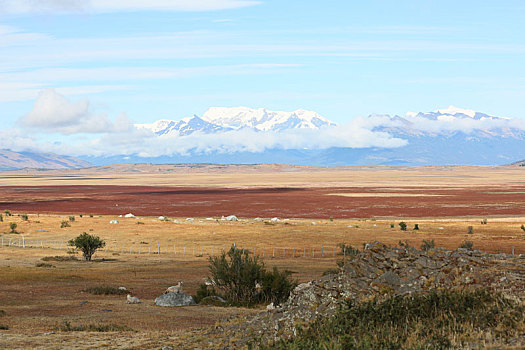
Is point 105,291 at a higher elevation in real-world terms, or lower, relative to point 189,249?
higher

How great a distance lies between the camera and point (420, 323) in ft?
32.2

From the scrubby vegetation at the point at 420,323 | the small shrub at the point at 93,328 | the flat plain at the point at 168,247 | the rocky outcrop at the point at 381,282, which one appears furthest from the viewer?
the flat plain at the point at 168,247

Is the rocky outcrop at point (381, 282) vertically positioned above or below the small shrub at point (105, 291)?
above

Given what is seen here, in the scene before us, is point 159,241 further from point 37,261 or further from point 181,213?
point 181,213

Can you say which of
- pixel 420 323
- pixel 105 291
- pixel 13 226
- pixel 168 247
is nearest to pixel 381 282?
pixel 420 323

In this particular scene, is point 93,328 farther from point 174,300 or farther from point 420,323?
point 420,323

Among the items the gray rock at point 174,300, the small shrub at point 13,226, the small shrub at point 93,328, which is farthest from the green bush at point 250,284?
the small shrub at point 13,226

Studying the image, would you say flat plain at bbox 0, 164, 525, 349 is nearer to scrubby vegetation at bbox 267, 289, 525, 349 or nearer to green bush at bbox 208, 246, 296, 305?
green bush at bbox 208, 246, 296, 305

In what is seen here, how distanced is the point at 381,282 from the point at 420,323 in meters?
2.23

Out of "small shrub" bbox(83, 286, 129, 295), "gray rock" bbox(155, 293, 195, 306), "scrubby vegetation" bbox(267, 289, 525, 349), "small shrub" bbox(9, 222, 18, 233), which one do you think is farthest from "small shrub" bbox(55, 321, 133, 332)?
"small shrub" bbox(9, 222, 18, 233)

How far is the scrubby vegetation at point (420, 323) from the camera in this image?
30.1 ft

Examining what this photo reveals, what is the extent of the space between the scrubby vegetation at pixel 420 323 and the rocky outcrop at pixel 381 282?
0.45 metres

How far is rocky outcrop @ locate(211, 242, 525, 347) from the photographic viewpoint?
1133 cm

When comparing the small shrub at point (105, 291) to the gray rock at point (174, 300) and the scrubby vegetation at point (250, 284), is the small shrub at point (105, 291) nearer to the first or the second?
the gray rock at point (174, 300)
